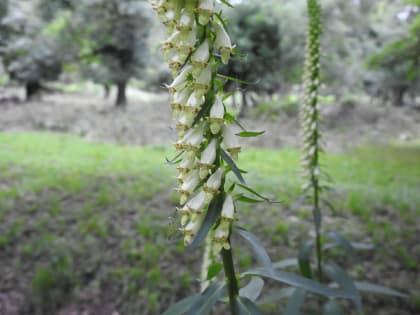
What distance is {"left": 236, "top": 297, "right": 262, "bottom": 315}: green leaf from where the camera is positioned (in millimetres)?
1120

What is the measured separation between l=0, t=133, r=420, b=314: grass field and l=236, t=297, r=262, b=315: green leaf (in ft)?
4.35

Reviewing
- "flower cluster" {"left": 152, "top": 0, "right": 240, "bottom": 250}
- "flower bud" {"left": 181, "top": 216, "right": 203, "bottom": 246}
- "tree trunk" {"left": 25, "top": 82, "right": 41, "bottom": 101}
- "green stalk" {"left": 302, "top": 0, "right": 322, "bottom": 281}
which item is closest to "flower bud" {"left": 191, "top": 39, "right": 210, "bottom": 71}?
"flower cluster" {"left": 152, "top": 0, "right": 240, "bottom": 250}

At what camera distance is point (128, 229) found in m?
4.64

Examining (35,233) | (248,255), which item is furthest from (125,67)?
(248,255)

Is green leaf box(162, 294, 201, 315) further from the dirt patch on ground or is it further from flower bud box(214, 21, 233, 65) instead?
the dirt patch on ground

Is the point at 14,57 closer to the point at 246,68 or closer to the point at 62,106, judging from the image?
the point at 62,106

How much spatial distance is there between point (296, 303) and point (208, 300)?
0.59m

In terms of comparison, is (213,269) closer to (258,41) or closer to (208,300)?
(208,300)

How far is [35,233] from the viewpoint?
4500mm

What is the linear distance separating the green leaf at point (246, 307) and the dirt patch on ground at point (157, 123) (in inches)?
345

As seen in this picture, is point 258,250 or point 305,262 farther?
point 305,262

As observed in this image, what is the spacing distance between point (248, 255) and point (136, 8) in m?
10.7

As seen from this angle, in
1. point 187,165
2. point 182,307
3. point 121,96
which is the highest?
point 121,96

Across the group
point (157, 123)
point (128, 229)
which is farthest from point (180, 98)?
point (157, 123)
